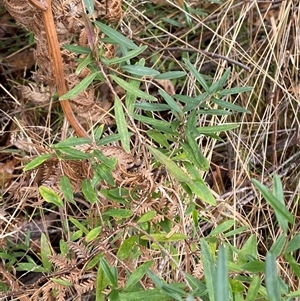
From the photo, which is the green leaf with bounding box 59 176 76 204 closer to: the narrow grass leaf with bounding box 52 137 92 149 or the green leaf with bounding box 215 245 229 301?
the narrow grass leaf with bounding box 52 137 92 149

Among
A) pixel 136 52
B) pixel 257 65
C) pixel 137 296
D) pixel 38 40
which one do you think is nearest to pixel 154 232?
pixel 137 296

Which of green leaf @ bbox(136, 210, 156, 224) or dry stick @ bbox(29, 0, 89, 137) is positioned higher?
dry stick @ bbox(29, 0, 89, 137)

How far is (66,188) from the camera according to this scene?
0.89 metres

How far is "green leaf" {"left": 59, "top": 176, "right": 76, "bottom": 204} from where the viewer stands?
88cm

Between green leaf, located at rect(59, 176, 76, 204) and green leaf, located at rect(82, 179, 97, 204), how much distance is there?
22 millimetres

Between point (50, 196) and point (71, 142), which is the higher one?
point (71, 142)

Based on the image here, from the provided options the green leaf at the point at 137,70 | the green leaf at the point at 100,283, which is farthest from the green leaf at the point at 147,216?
the green leaf at the point at 137,70

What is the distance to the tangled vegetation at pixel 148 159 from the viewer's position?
85cm

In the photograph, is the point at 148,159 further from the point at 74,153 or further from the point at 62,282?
the point at 62,282

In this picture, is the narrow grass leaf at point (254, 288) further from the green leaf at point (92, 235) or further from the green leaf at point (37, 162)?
the green leaf at point (37, 162)

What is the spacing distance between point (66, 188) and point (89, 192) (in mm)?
41

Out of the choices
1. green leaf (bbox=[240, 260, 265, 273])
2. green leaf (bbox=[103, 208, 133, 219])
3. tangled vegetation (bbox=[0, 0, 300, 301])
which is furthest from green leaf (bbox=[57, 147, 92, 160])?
green leaf (bbox=[240, 260, 265, 273])

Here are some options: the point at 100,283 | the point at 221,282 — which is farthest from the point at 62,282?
the point at 221,282

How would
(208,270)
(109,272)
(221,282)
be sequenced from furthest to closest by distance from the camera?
(109,272)
(208,270)
(221,282)
